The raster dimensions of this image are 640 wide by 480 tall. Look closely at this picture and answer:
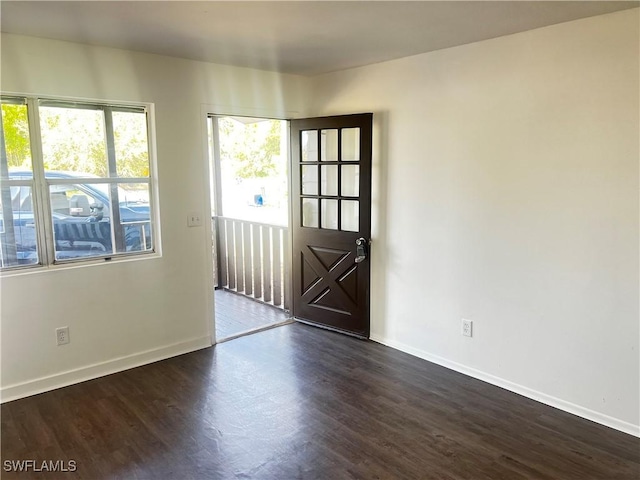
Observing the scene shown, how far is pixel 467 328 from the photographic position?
3441 millimetres

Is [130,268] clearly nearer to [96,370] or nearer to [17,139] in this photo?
[96,370]

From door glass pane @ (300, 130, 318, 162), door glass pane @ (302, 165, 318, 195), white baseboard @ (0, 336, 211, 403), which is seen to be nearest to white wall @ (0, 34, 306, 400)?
white baseboard @ (0, 336, 211, 403)

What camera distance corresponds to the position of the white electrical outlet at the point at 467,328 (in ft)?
11.2

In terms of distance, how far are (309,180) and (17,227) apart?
2.38m

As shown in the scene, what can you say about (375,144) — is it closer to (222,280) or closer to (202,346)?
(202,346)

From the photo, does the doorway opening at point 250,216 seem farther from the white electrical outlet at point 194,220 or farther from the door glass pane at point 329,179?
the white electrical outlet at point 194,220

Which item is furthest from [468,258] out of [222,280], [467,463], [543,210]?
[222,280]

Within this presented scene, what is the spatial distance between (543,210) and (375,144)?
1506mm

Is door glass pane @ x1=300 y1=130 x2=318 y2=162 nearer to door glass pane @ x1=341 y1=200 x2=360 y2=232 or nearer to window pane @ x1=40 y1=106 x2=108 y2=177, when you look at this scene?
door glass pane @ x1=341 y1=200 x2=360 y2=232

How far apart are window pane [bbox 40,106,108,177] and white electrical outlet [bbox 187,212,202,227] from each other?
707mm

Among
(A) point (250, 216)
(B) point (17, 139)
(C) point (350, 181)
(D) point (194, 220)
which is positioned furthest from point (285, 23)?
(A) point (250, 216)

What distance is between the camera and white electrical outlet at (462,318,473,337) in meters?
Result: 3.42

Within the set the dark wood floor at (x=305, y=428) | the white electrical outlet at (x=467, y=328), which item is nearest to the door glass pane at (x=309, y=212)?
the dark wood floor at (x=305, y=428)

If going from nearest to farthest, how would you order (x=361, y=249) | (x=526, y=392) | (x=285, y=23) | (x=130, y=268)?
(x=285, y=23)
(x=526, y=392)
(x=130, y=268)
(x=361, y=249)
